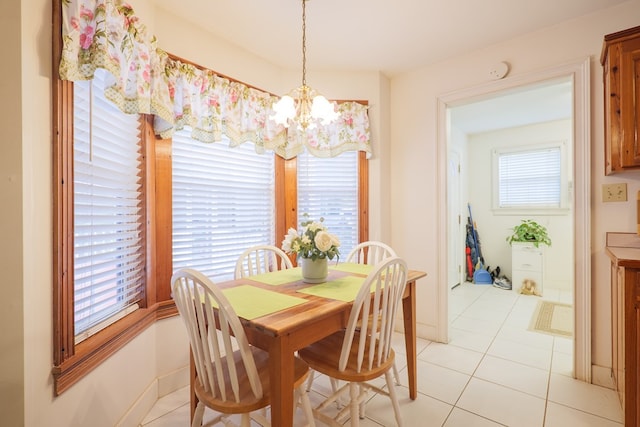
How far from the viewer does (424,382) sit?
2.09m

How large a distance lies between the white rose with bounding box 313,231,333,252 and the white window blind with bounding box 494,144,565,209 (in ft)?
14.1

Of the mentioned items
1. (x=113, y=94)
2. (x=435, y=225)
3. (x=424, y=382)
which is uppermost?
(x=113, y=94)

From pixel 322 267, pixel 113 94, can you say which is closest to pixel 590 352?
pixel 322 267

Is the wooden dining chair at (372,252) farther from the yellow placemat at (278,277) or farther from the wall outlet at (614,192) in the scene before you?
the wall outlet at (614,192)

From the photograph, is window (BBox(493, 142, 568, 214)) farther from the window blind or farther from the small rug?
the small rug

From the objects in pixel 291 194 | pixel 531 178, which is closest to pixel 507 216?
pixel 531 178

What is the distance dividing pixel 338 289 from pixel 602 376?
198 cm

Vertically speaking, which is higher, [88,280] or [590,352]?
[88,280]

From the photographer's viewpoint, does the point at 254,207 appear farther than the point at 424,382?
Yes

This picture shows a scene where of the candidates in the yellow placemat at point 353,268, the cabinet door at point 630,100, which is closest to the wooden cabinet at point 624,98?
the cabinet door at point 630,100

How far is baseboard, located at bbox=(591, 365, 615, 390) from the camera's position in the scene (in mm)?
1998

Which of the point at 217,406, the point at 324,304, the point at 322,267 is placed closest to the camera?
the point at 217,406

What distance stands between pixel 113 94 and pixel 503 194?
522 centimetres

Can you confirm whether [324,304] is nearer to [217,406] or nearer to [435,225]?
[217,406]
